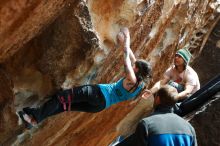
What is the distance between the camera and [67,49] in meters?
6.44

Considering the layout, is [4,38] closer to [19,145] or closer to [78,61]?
[78,61]

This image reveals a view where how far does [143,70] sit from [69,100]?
1.02m

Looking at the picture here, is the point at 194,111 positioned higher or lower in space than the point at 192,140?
lower

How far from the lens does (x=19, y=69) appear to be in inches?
252

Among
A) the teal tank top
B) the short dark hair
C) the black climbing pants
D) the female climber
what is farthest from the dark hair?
the short dark hair

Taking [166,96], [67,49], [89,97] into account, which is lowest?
[166,96]

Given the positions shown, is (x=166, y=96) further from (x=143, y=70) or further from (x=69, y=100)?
(x=69, y=100)

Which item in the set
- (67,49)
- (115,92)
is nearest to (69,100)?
(115,92)

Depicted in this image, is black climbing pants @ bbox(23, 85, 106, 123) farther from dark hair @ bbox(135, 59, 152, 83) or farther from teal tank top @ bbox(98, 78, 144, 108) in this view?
dark hair @ bbox(135, 59, 152, 83)

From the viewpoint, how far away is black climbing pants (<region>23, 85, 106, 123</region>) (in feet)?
20.0

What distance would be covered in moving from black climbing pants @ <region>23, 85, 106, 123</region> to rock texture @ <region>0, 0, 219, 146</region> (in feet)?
1.28

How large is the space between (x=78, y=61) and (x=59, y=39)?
1.81ft

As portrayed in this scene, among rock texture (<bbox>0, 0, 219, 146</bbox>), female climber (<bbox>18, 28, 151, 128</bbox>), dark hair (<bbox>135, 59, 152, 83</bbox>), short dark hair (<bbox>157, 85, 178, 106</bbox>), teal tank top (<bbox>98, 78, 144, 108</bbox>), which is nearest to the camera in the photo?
short dark hair (<bbox>157, 85, 178, 106</bbox>)

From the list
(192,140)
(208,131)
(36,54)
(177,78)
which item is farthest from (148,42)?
(192,140)
